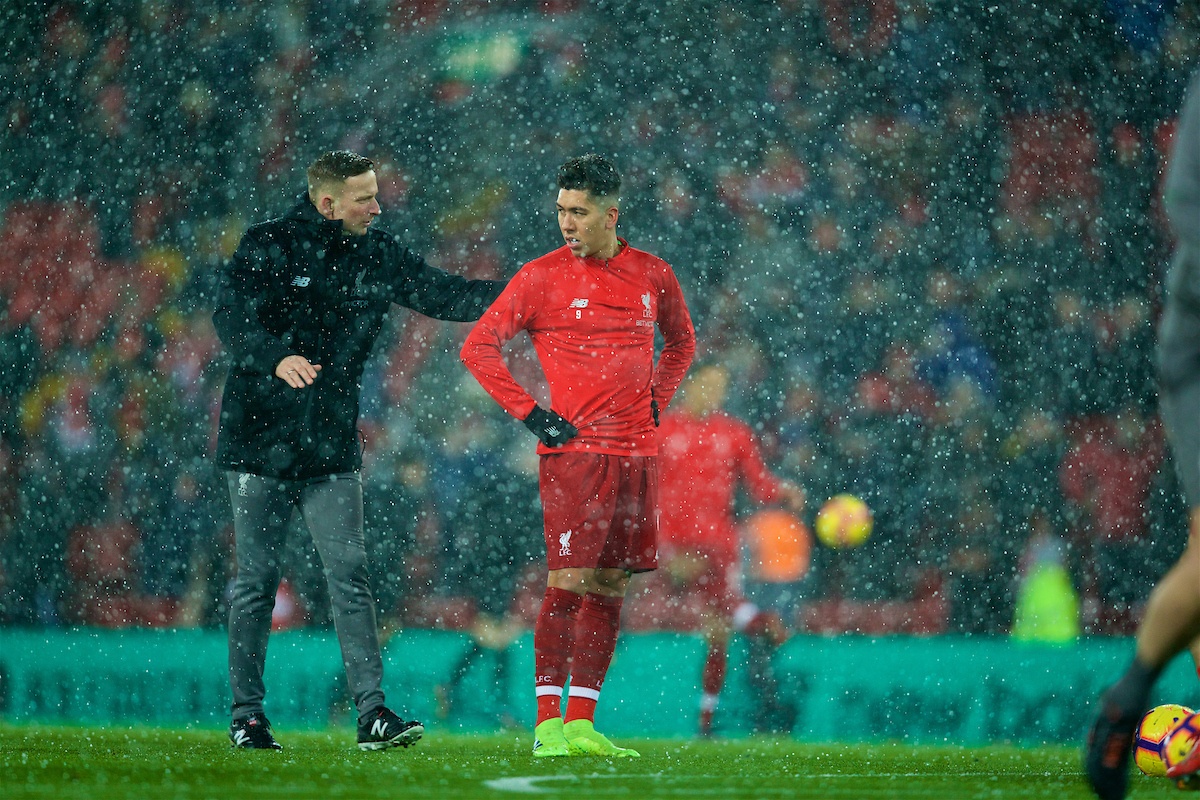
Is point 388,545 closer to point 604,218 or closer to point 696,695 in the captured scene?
point 696,695

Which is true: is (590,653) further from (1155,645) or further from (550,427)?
(1155,645)

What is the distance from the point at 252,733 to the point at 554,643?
705 millimetres

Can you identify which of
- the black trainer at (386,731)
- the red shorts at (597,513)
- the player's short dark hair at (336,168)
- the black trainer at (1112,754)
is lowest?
the black trainer at (386,731)

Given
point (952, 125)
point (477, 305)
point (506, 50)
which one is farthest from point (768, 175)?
point (477, 305)

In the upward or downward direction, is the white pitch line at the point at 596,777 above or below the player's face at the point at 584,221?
below

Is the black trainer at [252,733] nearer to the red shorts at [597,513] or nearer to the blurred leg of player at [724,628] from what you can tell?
the red shorts at [597,513]

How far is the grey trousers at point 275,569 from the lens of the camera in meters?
3.10

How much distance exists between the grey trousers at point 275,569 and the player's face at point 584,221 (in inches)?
29.2

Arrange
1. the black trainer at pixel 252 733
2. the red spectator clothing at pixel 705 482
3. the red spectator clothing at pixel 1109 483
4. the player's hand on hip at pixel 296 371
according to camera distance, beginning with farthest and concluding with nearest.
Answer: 1. the red spectator clothing at pixel 1109 483
2. the red spectator clothing at pixel 705 482
3. the black trainer at pixel 252 733
4. the player's hand on hip at pixel 296 371

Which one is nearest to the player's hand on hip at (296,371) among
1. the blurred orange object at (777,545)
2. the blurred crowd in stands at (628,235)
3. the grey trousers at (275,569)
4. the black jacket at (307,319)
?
the black jacket at (307,319)

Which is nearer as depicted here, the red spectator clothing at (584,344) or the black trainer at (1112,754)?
the black trainer at (1112,754)

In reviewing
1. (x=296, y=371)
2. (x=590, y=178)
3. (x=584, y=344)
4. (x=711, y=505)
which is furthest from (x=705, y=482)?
(x=296, y=371)

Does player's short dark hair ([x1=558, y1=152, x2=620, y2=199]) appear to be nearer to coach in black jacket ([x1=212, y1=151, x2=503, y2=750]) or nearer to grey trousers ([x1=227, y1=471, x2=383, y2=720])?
coach in black jacket ([x1=212, y1=151, x2=503, y2=750])

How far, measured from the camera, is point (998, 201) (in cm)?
550
